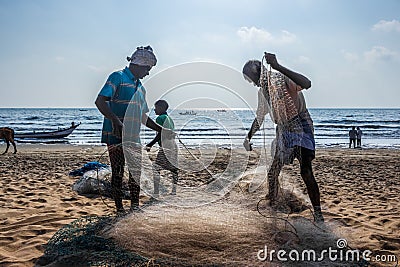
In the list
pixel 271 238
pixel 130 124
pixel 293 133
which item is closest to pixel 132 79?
pixel 130 124

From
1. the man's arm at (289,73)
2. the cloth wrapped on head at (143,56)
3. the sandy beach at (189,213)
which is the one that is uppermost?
the cloth wrapped on head at (143,56)

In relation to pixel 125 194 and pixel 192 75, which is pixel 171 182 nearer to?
pixel 125 194

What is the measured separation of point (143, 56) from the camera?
3744 mm

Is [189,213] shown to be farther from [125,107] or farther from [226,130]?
[226,130]

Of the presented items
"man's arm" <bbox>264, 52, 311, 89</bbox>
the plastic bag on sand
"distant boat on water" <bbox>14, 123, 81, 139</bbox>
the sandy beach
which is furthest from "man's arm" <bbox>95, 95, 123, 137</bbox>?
"distant boat on water" <bbox>14, 123, 81, 139</bbox>

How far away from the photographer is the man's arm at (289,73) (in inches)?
137

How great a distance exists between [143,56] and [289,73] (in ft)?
4.64

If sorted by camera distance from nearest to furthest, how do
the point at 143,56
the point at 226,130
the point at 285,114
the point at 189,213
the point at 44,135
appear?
the point at 189,213
the point at 285,114
the point at 143,56
the point at 226,130
the point at 44,135

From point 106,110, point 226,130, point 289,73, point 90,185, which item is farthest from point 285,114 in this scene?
point 90,185

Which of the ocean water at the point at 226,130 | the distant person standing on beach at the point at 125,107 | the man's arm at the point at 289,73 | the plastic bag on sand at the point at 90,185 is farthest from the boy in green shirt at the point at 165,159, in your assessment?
the man's arm at the point at 289,73

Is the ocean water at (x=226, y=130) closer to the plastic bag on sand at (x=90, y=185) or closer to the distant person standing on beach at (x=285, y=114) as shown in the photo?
the distant person standing on beach at (x=285, y=114)

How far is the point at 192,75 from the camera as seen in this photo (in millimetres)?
3492

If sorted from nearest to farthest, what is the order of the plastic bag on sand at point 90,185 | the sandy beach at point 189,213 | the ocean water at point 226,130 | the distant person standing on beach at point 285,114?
1. the sandy beach at point 189,213
2. the distant person standing on beach at point 285,114
3. the ocean water at point 226,130
4. the plastic bag on sand at point 90,185

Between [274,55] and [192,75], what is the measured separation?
776 millimetres
